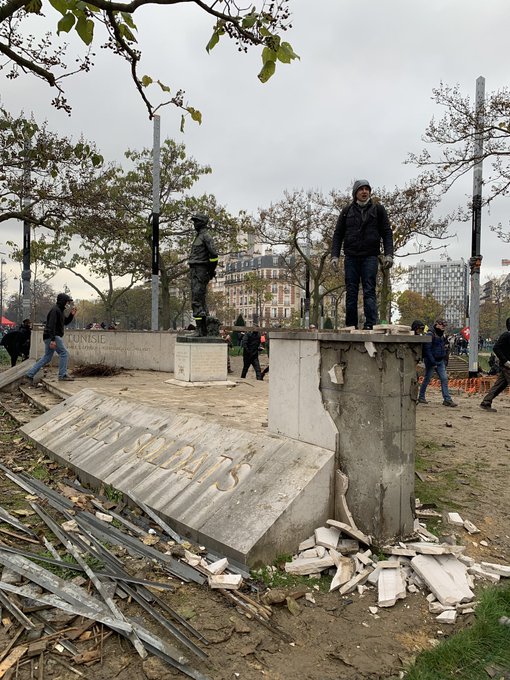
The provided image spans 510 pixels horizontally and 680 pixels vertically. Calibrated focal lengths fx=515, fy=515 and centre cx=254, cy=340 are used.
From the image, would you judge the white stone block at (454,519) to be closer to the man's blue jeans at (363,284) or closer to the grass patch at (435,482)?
the grass patch at (435,482)

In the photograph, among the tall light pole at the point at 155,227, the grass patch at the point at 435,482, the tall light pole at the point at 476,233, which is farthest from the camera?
the tall light pole at the point at 155,227

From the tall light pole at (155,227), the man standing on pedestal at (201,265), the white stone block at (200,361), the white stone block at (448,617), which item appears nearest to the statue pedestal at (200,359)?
the white stone block at (200,361)

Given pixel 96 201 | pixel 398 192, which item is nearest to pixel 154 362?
pixel 96 201

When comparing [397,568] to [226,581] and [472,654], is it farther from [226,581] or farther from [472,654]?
[226,581]

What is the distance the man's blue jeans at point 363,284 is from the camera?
20.4 ft

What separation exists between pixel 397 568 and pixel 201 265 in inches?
320

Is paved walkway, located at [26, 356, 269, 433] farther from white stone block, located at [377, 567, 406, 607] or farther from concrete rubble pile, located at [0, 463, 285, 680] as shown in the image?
white stone block, located at [377, 567, 406, 607]

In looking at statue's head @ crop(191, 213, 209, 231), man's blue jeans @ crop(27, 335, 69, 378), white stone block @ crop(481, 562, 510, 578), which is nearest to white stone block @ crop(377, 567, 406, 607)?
white stone block @ crop(481, 562, 510, 578)

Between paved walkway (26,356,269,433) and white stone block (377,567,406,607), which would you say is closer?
white stone block (377,567,406,607)

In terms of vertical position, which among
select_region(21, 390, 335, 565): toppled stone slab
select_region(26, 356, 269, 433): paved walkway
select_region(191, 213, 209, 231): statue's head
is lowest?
select_region(21, 390, 335, 565): toppled stone slab

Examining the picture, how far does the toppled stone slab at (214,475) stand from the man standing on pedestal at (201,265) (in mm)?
4223

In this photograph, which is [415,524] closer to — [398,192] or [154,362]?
[154,362]

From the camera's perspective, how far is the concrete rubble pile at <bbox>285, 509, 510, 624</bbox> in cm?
361

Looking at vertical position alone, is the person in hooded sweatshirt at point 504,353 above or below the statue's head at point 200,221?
below
